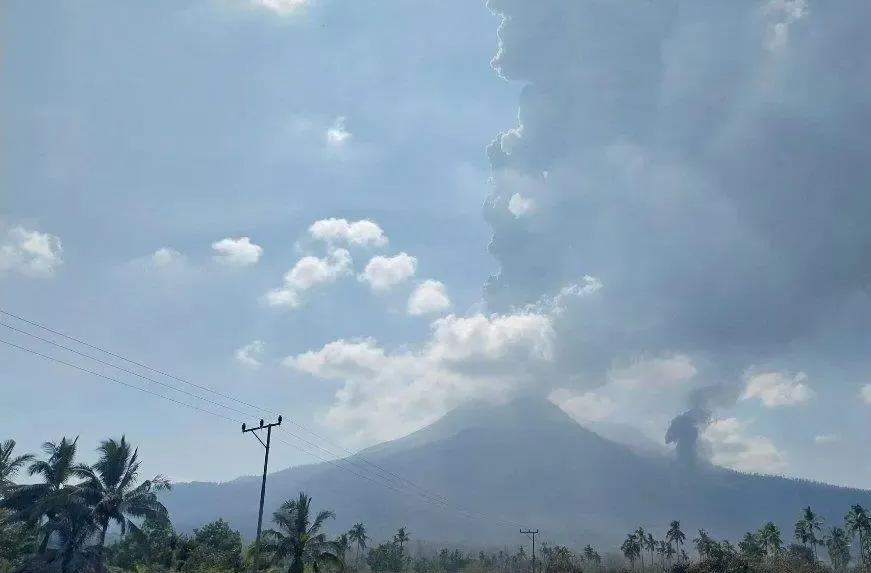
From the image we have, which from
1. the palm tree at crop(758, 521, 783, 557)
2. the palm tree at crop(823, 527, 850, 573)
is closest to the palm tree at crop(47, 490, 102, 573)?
the palm tree at crop(758, 521, 783, 557)

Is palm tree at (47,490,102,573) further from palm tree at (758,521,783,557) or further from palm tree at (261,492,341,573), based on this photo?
palm tree at (758,521,783,557)

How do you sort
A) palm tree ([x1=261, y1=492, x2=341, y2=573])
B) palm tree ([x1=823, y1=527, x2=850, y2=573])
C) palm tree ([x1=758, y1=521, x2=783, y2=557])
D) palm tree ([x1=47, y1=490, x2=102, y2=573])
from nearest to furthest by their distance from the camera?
palm tree ([x1=47, y1=490, x2=102, y2=573]) < palm tree ([x1=261, y1=492, x2=341, y2=573]) < palm tree ([x1=758, y1=521, x2=783, y2=557]) < palm tree ([x1=823, y1=527, x2=850, y2=573])

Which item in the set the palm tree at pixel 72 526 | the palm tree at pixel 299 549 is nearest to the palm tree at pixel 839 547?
the palm tree at pixel 299 549

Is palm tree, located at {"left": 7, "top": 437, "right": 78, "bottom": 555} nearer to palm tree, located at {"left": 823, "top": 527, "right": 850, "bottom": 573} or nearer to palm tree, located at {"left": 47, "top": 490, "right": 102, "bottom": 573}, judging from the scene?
palm tree, located at {"left": 47, "top": 490, "right": 102, "bottom": 573}

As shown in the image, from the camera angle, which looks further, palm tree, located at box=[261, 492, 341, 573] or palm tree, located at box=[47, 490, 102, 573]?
palm tree, located at box=[261, 492, 341, 573]

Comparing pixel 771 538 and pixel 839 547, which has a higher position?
pixel 771 538

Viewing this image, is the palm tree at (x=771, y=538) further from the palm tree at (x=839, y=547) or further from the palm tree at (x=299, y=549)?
the palm tree at (x=299, y=549)

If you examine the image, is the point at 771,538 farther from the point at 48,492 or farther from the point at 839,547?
the point at 48,492

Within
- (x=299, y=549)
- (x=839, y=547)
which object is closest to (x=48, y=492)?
(x=299, y=549)

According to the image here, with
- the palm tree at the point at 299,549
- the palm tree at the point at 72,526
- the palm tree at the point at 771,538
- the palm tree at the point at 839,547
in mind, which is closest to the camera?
the palm tree at the point at 72,526

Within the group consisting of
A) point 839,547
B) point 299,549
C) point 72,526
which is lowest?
point 299,549

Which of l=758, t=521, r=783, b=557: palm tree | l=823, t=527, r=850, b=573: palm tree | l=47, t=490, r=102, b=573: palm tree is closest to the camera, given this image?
l=47, t=490, r=102, b=573: palm tree

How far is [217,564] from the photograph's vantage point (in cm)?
4828

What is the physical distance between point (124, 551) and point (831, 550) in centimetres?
13060
